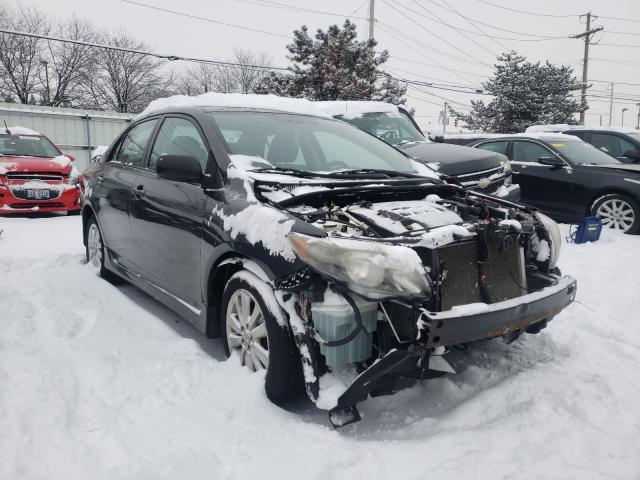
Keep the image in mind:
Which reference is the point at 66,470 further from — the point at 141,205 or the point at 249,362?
the point at 141,205

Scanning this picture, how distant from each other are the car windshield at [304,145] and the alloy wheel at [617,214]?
5.21 meters

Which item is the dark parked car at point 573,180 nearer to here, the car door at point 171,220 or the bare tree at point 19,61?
the car door at point 171,220

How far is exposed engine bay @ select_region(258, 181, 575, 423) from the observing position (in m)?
2.15

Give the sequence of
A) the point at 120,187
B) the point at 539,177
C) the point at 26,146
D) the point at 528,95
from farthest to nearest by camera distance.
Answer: the point at 528,95 → the point at 26,146 → the point at 539,177 → the point at 120,187

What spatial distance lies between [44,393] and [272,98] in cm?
272

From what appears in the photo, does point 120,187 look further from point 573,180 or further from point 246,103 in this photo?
point 573,180

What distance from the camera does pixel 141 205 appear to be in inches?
148

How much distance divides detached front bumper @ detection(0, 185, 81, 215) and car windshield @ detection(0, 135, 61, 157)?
1.18 metres

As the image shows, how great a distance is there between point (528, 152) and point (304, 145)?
21.0ft

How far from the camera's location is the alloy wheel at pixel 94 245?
16.0ft

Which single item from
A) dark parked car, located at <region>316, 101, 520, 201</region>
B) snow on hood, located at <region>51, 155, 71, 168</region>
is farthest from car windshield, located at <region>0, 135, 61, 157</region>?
dark parked car, located at <region>316, 101, 520, 201</region>

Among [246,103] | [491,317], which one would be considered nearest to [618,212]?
[246,103]

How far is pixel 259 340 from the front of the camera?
2.64m

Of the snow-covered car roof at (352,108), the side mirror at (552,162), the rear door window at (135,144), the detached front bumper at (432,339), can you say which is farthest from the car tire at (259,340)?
the side mirror at (552,162)
